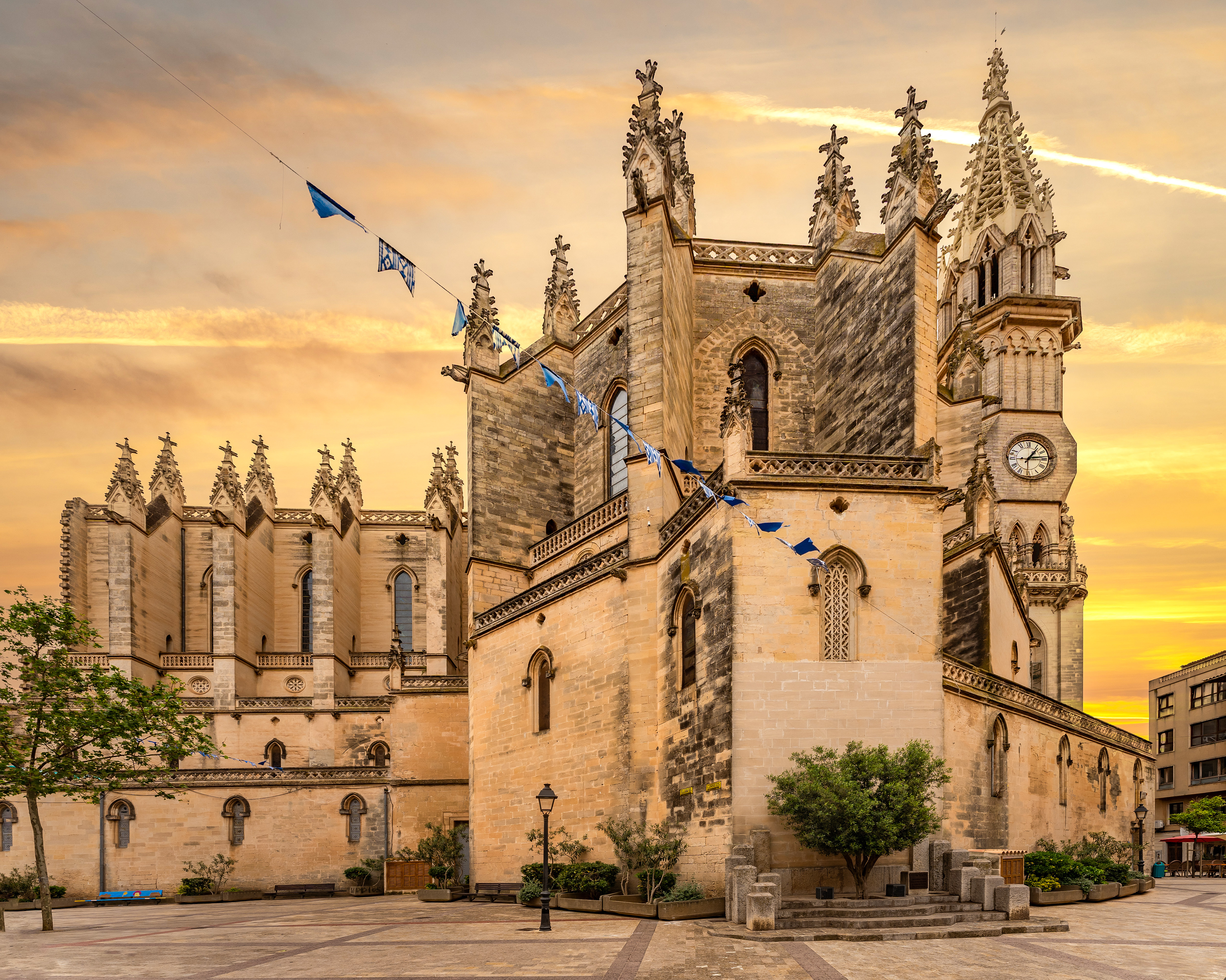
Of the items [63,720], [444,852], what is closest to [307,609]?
[444,852]

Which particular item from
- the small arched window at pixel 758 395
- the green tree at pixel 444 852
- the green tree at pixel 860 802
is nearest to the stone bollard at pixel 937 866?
the green tree at pixel 860 802

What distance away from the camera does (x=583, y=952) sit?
12.8m

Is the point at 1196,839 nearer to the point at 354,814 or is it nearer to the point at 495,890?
the point at 495,890

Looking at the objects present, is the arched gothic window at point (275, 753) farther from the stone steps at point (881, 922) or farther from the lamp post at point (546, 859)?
the stone steps at point (881, 922)

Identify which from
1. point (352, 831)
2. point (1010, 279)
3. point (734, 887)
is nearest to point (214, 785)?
point (352, 831)

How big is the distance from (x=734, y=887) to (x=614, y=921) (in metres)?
3.06

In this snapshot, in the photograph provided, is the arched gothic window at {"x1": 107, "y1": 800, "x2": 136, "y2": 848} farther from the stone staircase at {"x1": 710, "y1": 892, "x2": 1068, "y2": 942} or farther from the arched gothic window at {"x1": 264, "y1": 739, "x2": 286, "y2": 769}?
the stone staircase at {"x1": 710, "y1": 892, "x2": 1068, "y2": 942}

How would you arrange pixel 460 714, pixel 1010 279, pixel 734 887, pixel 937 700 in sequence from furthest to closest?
1. pixel 1010 279
2. pixel 460 714
3. pixel 937 700
4. pixel 734 887

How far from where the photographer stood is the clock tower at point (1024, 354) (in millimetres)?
40031

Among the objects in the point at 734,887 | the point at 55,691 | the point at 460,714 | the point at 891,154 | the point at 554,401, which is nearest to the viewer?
the point at 734,887

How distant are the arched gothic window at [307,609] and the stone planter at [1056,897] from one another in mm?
31151

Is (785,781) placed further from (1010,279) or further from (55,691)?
(1010,279)

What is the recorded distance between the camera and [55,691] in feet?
62.8

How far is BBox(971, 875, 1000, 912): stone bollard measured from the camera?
1527cm
